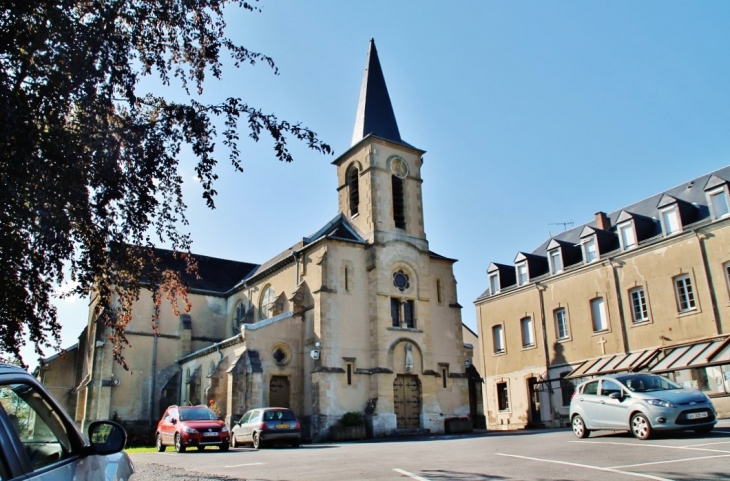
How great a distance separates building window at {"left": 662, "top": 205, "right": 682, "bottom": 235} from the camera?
82.3 ft

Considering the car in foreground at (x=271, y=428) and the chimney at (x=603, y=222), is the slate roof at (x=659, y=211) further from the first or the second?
the car in foreground at (x=271, y=428)

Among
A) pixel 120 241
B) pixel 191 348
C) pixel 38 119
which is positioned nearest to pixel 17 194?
pixel 38 119

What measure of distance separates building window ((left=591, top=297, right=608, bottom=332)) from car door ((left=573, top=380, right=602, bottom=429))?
13.4 m

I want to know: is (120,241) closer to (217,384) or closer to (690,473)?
(690,473)

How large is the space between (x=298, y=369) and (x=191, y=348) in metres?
11.3

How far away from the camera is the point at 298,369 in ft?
95.6

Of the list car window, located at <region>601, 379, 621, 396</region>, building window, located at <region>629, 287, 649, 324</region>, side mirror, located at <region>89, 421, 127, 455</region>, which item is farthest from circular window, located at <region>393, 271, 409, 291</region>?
side mirror, located at <region>89, 421, 127, 455</region>

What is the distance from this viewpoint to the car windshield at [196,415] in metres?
19.2

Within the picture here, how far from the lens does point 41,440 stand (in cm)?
330

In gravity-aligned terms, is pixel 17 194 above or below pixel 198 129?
below

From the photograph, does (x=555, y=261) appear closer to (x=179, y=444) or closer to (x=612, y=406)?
(x=612, y=406)

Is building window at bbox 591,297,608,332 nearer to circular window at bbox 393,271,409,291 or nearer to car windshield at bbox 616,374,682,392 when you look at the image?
circular window at bbox 393,271,409,291

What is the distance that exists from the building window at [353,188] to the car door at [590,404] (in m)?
19.9

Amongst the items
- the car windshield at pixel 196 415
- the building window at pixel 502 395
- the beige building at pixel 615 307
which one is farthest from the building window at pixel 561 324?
the car windshield at pixel 196 415
